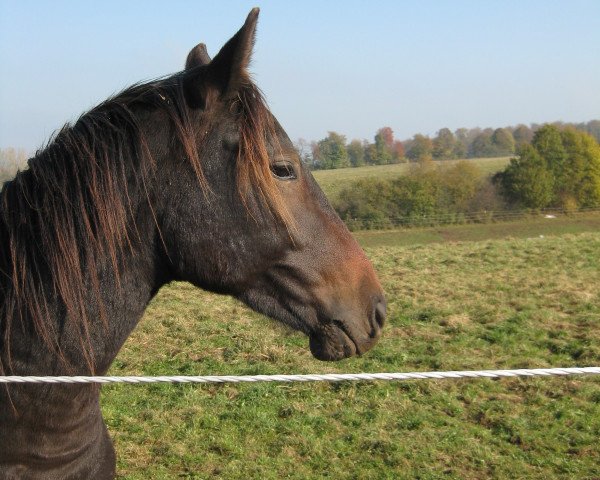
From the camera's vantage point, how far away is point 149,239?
2.15 meters

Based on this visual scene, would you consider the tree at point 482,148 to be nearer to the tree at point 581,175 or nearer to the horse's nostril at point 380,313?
the tree at point 581,175

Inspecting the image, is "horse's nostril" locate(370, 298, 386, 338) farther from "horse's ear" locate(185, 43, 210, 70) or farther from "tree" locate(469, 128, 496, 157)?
"tree" locate(469, 128, 496, 157)

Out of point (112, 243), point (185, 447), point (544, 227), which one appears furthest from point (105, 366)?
point (544, 227)

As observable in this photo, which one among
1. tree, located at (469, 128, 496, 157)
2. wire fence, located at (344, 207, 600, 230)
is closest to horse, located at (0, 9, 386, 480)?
wire fence, located at (344, 207, 600, 230)

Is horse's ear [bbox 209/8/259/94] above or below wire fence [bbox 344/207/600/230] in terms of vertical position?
above

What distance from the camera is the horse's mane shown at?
2057mm

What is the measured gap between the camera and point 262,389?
6.29 m

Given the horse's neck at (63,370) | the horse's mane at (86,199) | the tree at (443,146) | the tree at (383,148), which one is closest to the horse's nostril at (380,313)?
the horse's mane at (86,199)

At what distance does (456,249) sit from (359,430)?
10.7m

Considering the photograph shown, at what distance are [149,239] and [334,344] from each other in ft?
2.51

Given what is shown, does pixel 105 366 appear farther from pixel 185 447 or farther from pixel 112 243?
pixel 185 447

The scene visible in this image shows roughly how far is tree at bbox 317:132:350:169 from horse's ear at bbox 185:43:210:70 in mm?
1010

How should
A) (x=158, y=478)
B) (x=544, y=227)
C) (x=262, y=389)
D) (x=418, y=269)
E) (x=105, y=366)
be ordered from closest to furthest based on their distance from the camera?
(x=105, y=366) < (x=158, y=478) < (x=262, y=389) < (x=418, y=269) < (x=544, y=227)

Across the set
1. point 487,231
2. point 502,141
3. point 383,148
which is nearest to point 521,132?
point 502,141
